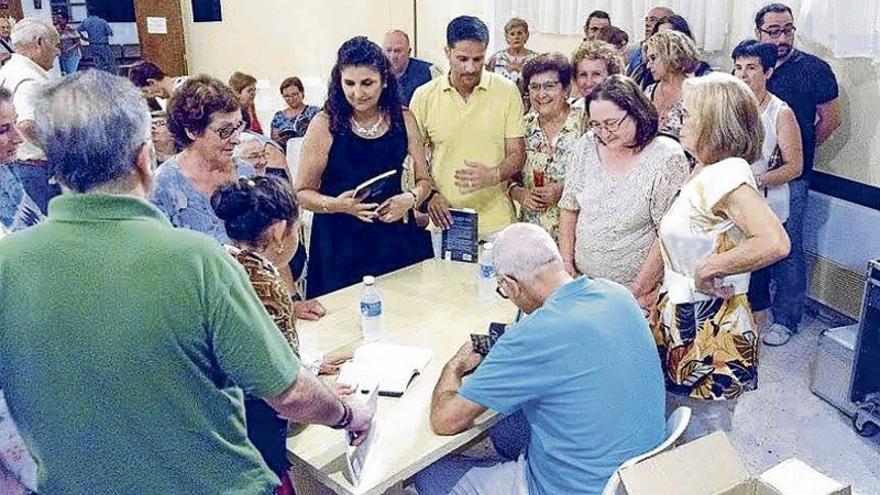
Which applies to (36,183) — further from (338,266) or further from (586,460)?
(586,460)

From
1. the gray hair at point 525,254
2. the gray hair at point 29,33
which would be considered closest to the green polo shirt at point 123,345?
the gray hair at point 525,254

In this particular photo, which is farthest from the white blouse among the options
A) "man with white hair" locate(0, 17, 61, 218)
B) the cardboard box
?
"man with white hair" locate(0, 17, 61, 218)

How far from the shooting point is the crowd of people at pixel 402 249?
110cm

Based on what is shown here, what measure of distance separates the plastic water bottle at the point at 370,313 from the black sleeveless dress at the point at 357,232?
0.61 m

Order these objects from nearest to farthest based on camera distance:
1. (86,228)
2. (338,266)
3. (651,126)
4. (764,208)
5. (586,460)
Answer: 1. (86,228)
2. (586,460)
3. (764,208)
4. (651,126)
5. (338,266)

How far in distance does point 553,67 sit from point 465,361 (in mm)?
1350

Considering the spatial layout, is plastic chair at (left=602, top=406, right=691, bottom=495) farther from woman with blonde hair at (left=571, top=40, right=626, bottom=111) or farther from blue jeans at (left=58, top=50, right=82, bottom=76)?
blue jeans at (left=58, top=50, right=82, bottom=76)

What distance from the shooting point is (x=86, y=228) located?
3.56 ft

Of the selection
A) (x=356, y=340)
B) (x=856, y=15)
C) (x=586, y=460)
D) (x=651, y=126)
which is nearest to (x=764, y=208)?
(x=651, y=126)

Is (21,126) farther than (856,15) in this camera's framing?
No

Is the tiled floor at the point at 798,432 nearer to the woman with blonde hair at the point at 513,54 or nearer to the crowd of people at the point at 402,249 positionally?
the crowd of people at the point at 402,249

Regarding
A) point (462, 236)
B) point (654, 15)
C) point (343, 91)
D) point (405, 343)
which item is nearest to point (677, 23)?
point (654, 15)

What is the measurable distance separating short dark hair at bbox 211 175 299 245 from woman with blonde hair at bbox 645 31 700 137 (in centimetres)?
198

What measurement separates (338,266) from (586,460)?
134cm
